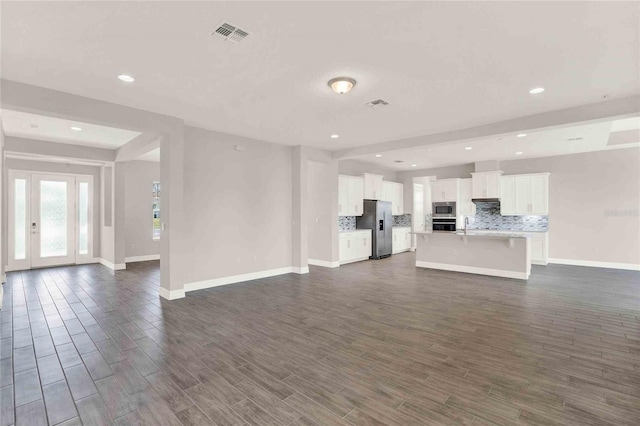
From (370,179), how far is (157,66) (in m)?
6.86

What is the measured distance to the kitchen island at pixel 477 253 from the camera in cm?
637

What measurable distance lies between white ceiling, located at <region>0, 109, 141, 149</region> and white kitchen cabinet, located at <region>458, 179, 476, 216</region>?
8.56m

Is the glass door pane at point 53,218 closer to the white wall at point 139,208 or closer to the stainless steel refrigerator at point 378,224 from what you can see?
the white wall at point 139,208

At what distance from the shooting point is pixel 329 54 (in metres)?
2.96

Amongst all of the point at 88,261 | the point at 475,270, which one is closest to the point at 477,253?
the point at 475,270

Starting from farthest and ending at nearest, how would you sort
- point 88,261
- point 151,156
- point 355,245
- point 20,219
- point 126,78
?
point 355,245, point 88,261, point 151,156, point 20,219, point 126,78

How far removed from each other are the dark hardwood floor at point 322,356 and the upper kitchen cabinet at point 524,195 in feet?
10.5

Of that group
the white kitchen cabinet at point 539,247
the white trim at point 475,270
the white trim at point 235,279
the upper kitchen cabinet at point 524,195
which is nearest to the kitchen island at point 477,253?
the white trim at point 475,270

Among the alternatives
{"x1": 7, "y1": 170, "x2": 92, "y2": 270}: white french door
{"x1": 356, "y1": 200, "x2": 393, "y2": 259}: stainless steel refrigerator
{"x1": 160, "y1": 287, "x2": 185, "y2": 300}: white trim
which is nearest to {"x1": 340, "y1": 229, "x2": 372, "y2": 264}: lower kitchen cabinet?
{"x1": 356, "y1": 200, "x2": 393, "y2": 259}: stainless steel refrigerator

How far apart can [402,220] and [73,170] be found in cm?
1021

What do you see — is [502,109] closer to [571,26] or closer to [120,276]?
[571,26]

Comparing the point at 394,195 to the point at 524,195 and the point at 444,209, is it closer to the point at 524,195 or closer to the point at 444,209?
the point at 444,209

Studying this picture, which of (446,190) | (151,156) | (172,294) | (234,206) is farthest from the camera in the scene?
(446,190)

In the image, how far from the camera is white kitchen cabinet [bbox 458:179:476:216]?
9188 millimetres
